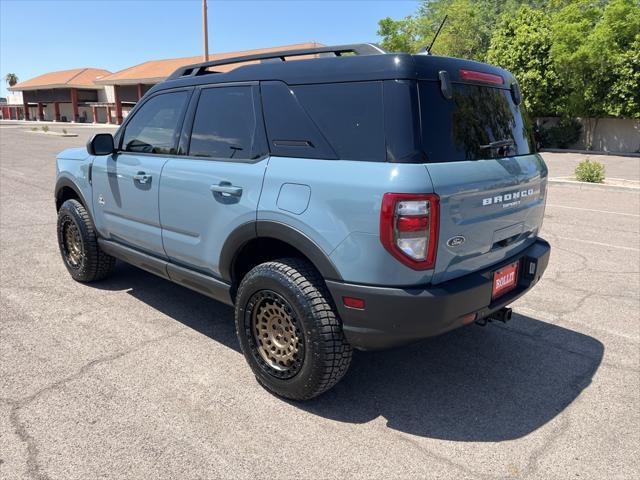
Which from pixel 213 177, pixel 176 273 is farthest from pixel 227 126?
pixel 176 273

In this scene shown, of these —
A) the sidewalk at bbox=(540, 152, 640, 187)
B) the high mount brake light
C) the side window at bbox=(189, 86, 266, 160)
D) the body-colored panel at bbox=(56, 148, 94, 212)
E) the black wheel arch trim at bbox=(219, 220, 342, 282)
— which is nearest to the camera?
the black wheel arch trim at bbox=(219, 220, 342, 282)

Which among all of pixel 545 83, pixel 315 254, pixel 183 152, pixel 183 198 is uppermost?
pixel 545 83

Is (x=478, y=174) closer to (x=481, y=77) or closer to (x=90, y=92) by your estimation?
(x=481, y=77)

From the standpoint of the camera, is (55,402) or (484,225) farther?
(55,402)

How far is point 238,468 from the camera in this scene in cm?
245

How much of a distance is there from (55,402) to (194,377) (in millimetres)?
808

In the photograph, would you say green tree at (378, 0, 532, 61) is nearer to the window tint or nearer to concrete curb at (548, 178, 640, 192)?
concrete curb at (548, 178, 640, 192)

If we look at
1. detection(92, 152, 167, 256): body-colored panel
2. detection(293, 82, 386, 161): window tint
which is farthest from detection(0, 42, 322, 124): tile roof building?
detection(293, 82, 386, 161): window tint

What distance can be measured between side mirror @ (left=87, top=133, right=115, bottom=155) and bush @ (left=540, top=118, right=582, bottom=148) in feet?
→ 94.5

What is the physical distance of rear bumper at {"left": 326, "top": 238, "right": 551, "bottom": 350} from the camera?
2.51m

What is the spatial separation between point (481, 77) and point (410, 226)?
118 centimetres

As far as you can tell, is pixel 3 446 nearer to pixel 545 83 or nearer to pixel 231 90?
pixel 231 90

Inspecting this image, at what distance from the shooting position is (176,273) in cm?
371

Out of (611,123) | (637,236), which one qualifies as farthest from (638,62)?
(637,236)
